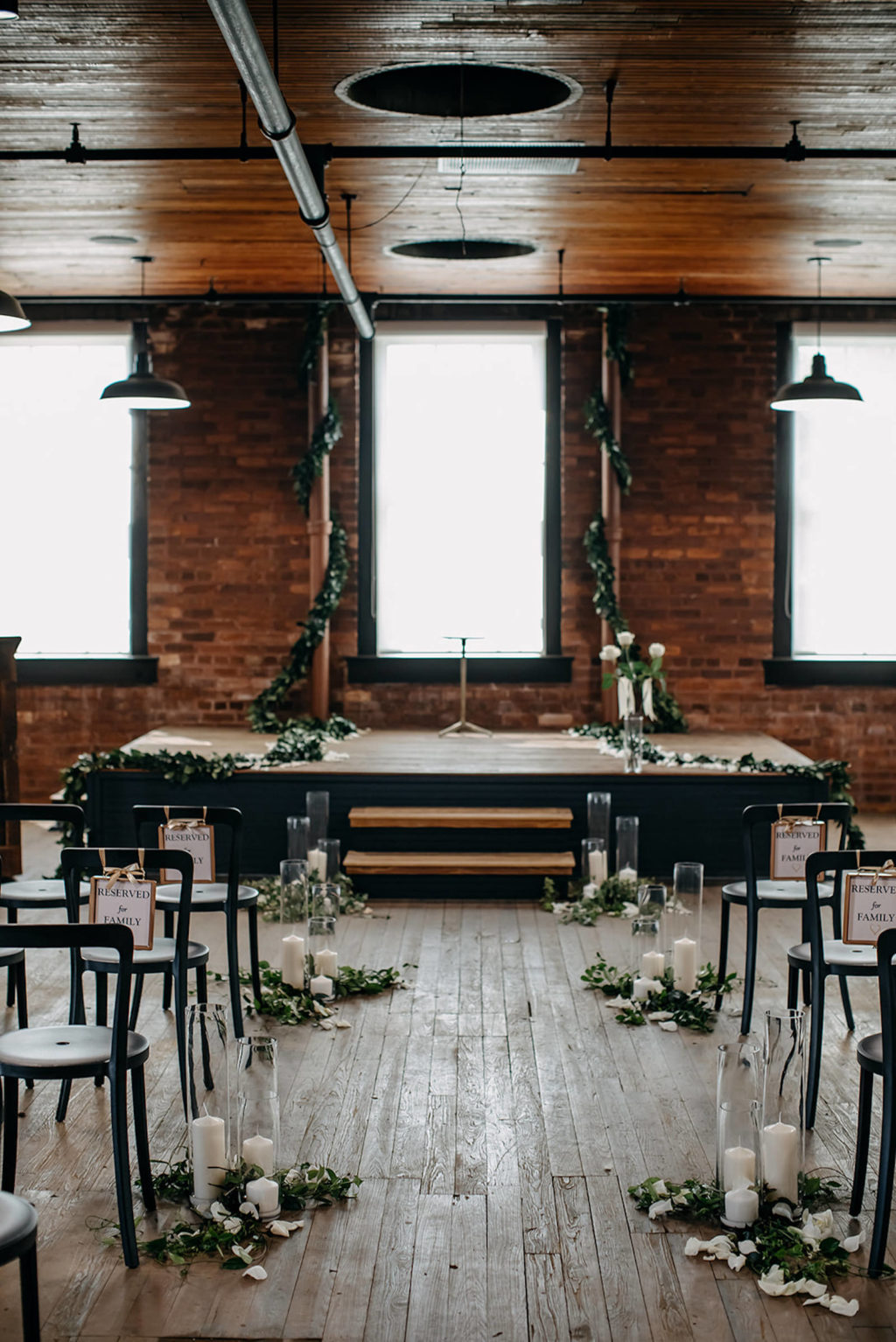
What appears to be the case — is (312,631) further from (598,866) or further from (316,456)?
(598,866)

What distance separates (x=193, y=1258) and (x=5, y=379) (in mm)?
8315

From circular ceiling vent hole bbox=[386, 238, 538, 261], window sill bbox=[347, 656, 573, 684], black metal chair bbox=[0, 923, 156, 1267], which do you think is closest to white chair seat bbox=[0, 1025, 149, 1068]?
black metal chair bbox=[0, 923, 156, 1267]

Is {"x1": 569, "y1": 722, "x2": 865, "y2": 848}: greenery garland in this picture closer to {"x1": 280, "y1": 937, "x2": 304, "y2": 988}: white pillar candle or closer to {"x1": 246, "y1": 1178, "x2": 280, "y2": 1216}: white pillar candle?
{"x1": 280, "y1": 937, "x2": 304, "y2": 988}: white pillar candle

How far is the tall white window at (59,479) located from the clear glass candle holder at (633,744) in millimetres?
4593

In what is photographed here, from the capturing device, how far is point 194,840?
4.55m

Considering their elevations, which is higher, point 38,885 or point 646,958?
point 38,885

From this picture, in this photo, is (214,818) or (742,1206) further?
(214,818)

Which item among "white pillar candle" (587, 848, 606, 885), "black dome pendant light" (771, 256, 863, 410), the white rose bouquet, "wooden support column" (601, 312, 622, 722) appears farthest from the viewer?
"wooden support column" (601, 312, 622, 722)

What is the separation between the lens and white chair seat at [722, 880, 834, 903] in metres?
4.90

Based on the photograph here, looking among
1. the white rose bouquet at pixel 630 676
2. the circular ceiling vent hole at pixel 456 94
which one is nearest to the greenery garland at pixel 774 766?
the white rose bouquet at pixel 630 676

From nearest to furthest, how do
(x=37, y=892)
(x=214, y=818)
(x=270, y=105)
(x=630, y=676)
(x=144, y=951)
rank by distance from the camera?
(x=144, y=951) < (x=270, y=105) < (x=214, y=818) < (x=37, y=892) < (x=630, y=676)

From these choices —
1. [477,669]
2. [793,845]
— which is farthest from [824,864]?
[477,669]

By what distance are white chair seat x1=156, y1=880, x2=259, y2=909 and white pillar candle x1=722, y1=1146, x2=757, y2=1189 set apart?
6.85ft

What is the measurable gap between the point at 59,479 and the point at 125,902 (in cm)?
729
